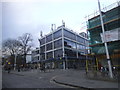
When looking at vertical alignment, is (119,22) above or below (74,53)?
above

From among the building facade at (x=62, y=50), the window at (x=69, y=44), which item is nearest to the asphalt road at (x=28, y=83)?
the building facade at (x=62, y=50)

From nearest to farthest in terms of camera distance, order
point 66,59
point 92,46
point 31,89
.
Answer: point 31,89, point 92,46, point 66,59

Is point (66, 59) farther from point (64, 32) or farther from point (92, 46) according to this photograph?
point (92, 46)

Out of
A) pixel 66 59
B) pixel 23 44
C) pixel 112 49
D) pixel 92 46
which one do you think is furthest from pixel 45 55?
pixel 112 49

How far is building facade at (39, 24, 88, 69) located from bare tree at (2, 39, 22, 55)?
11.4 metres

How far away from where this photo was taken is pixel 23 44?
43.9 meters

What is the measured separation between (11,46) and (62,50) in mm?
22158

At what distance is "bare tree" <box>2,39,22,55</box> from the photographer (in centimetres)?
4084

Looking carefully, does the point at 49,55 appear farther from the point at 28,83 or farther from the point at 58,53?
the point at 28,83

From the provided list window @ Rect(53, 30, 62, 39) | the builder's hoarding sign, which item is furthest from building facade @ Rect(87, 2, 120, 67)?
window @ Rect(53, 30, 62, 39)

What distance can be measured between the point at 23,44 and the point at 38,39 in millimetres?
12605

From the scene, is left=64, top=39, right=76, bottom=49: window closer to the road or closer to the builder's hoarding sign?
the builder's hoarding sign

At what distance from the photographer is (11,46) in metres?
41.8

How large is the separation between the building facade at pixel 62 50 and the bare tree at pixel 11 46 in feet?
37.5
